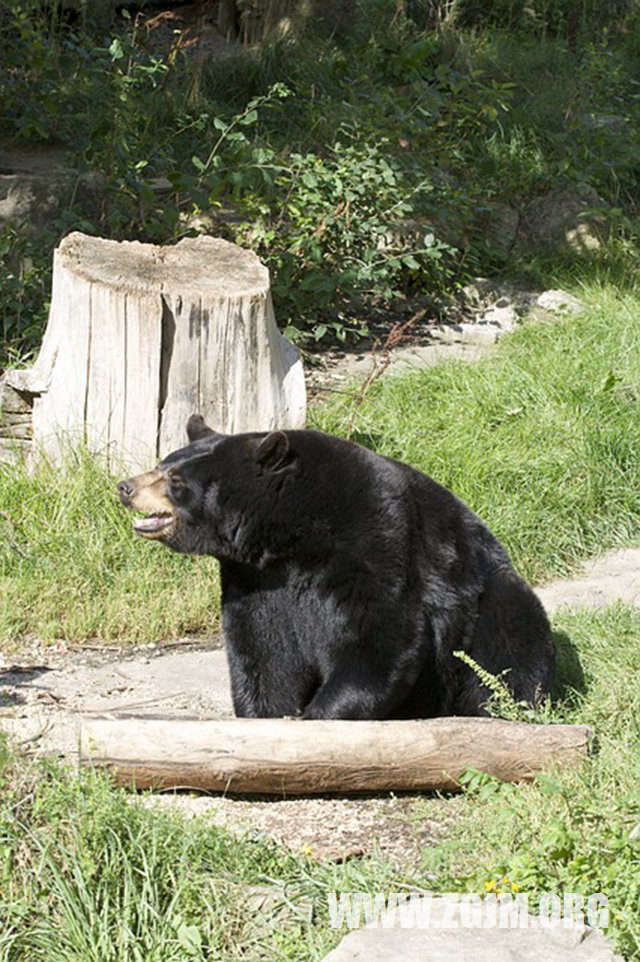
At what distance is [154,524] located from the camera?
17.8 feet

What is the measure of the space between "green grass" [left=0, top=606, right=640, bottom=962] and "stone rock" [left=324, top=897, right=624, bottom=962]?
178 millimetres

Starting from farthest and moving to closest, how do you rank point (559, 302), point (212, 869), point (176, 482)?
point (559, 302)
point (176, 482)
point (212, 869)

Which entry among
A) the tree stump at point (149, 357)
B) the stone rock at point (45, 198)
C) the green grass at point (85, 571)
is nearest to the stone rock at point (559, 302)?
the stone rock at point (45, 198)

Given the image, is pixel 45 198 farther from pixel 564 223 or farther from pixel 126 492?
pixel 126 492

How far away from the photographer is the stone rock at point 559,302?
405 inches

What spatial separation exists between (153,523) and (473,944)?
2.39 m

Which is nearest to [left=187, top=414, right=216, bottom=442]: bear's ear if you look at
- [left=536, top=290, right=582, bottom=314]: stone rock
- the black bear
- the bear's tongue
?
the black bear

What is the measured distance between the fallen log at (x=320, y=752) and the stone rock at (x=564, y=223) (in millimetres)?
7144

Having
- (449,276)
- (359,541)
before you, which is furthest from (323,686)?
(449,276)

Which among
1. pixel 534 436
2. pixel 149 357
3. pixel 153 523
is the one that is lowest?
pixel 534 436

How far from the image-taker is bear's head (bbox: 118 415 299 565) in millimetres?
5305

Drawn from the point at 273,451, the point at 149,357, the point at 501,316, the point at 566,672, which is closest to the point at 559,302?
the point at 501,316

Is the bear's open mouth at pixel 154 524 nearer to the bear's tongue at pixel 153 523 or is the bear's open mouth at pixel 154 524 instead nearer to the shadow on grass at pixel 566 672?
the bear's tongue at pixel 153 523

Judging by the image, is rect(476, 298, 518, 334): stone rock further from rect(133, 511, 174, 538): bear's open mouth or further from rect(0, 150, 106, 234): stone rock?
rect(133, 511, 174, 538): bear's open mouth
